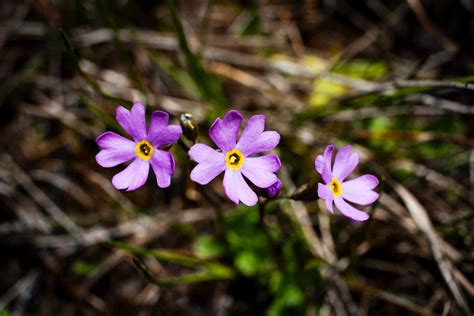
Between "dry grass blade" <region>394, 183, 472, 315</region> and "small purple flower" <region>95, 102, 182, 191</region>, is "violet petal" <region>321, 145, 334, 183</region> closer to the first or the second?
"small purple flower" <region>95, 102, 182, 191</region>

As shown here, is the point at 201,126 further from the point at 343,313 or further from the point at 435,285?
the point at 435,285

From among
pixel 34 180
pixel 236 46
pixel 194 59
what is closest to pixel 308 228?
pixel 194 59

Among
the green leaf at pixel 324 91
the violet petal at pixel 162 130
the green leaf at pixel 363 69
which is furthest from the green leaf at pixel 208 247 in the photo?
the green leaf at pixel 363 69

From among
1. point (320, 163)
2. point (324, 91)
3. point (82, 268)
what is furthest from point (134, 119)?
point (324, 91)

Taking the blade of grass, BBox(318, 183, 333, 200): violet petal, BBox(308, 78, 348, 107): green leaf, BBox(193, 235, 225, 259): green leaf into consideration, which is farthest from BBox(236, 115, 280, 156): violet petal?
BBox(308, 78, 348, 107): green leaf

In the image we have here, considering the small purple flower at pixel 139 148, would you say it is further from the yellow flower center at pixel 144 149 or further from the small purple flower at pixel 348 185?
the small purple flower at pixel 348 185

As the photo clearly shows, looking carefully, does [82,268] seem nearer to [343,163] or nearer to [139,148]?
[139,148]
